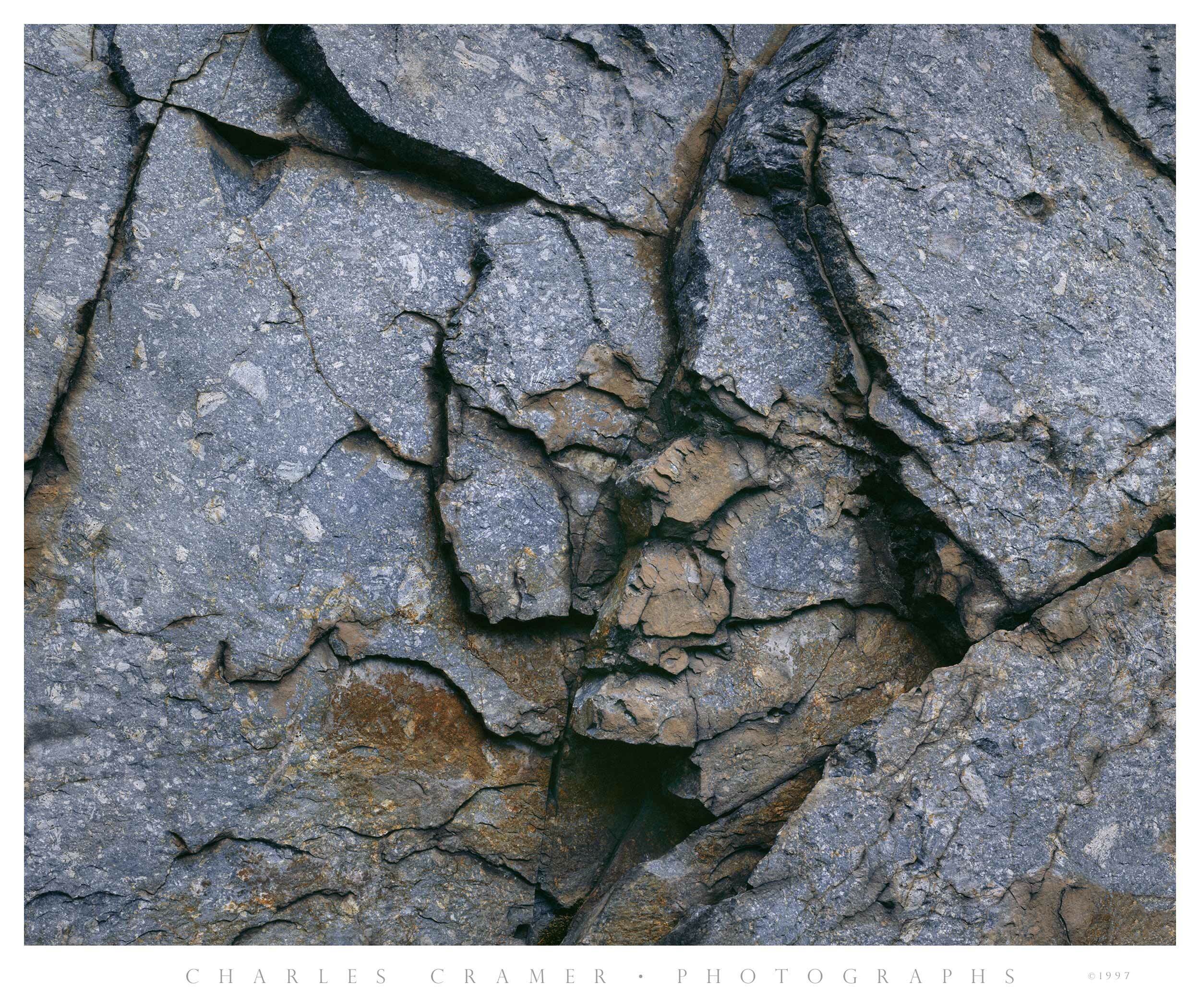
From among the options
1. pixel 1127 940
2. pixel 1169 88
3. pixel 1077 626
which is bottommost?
pixel 1127 940

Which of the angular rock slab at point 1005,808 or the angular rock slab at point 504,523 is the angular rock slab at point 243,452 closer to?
the angular rock slab at point 504,523

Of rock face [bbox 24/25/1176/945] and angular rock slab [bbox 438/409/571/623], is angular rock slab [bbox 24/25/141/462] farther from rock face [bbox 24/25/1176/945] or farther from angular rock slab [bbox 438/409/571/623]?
angular rock slab [bbox 438/409/571/623]

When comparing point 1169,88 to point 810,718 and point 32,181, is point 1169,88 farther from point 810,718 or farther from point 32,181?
point 32,181

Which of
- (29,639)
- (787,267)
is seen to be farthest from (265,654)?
(787,267)

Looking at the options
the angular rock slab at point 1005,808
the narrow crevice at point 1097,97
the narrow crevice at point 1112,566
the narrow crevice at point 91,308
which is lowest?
the angular rock slab at point 1005,808

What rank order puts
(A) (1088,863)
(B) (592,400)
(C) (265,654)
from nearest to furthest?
(A) (1088,863), (C) (265,654), (B) (592,400)

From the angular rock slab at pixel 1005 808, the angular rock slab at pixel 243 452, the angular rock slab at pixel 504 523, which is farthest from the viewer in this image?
the angular rock slab at pixel 504 523

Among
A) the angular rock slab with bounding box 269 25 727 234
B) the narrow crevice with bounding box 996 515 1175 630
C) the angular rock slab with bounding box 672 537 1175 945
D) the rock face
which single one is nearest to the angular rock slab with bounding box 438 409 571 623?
the rock face

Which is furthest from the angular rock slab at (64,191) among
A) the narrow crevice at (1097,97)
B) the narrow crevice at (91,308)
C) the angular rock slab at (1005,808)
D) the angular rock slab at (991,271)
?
the narrow crevice at (1097,97)
